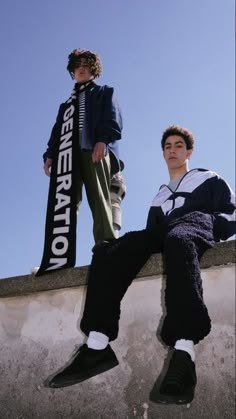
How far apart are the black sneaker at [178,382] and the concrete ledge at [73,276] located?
552 millimetres

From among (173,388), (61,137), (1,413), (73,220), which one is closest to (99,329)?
(173,388)

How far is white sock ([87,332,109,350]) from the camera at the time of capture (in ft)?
6.64

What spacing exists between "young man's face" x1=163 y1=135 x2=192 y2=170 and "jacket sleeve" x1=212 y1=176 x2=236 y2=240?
1.35 feet

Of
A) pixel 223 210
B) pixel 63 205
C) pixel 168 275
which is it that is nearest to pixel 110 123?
pixel 63 205

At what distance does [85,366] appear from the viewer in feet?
6.50

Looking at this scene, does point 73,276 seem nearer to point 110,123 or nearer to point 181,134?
point 181,134

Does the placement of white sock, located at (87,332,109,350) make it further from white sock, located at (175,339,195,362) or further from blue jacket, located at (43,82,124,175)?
blue jacket, located at (43,82,124,175)

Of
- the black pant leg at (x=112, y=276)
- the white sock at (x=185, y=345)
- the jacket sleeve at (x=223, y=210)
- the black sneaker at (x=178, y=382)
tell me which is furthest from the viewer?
the jacket sleeve at (x=223, y=210)

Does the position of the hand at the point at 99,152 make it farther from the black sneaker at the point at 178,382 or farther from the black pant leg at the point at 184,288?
the black sneaker at the point at 178,382

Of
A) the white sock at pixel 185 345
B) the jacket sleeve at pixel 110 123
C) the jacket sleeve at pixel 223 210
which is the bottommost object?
the white sock at pixel 185 345

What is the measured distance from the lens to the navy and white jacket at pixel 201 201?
241 cm

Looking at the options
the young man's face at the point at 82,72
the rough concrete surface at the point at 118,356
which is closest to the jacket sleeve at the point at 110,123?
the young man's face at the point at 82,72

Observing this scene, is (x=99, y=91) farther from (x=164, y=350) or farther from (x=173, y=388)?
(x=173, y=388)

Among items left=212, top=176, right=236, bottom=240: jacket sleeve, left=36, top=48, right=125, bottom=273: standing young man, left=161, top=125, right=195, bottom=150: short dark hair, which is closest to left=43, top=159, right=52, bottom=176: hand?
left=36, top=48, right=125, bottom=273: standing young man
